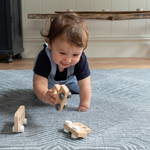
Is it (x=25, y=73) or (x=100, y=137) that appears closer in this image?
(x=100, y=137)

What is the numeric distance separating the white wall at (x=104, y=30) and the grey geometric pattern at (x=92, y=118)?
1094mm

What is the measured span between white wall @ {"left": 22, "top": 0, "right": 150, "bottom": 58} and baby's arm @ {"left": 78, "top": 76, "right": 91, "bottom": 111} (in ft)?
4.51

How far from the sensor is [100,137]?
50cm

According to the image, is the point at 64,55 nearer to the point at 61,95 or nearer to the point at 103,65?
the point at 61,95

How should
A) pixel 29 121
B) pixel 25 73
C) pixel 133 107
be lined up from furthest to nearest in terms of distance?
pixel 25 73, pixel 133 107, pixel 29 121

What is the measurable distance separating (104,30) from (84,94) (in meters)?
1.46

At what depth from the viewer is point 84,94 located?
0.72m

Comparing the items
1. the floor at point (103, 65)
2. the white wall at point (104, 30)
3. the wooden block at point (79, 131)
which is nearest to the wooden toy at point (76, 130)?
the wooden block at point (79, 131)

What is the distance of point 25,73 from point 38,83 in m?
0.58

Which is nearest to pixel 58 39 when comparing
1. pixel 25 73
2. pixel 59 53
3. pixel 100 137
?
pixel 59 53

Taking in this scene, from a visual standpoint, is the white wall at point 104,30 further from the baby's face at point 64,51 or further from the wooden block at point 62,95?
the wooden block at point 62,95

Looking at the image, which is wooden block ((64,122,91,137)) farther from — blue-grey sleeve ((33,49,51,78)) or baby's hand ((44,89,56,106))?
blue-grey sleeve ((33,49,51,78))

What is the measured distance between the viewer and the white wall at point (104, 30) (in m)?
2.02

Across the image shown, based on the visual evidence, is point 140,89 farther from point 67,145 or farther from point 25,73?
point 25,73
